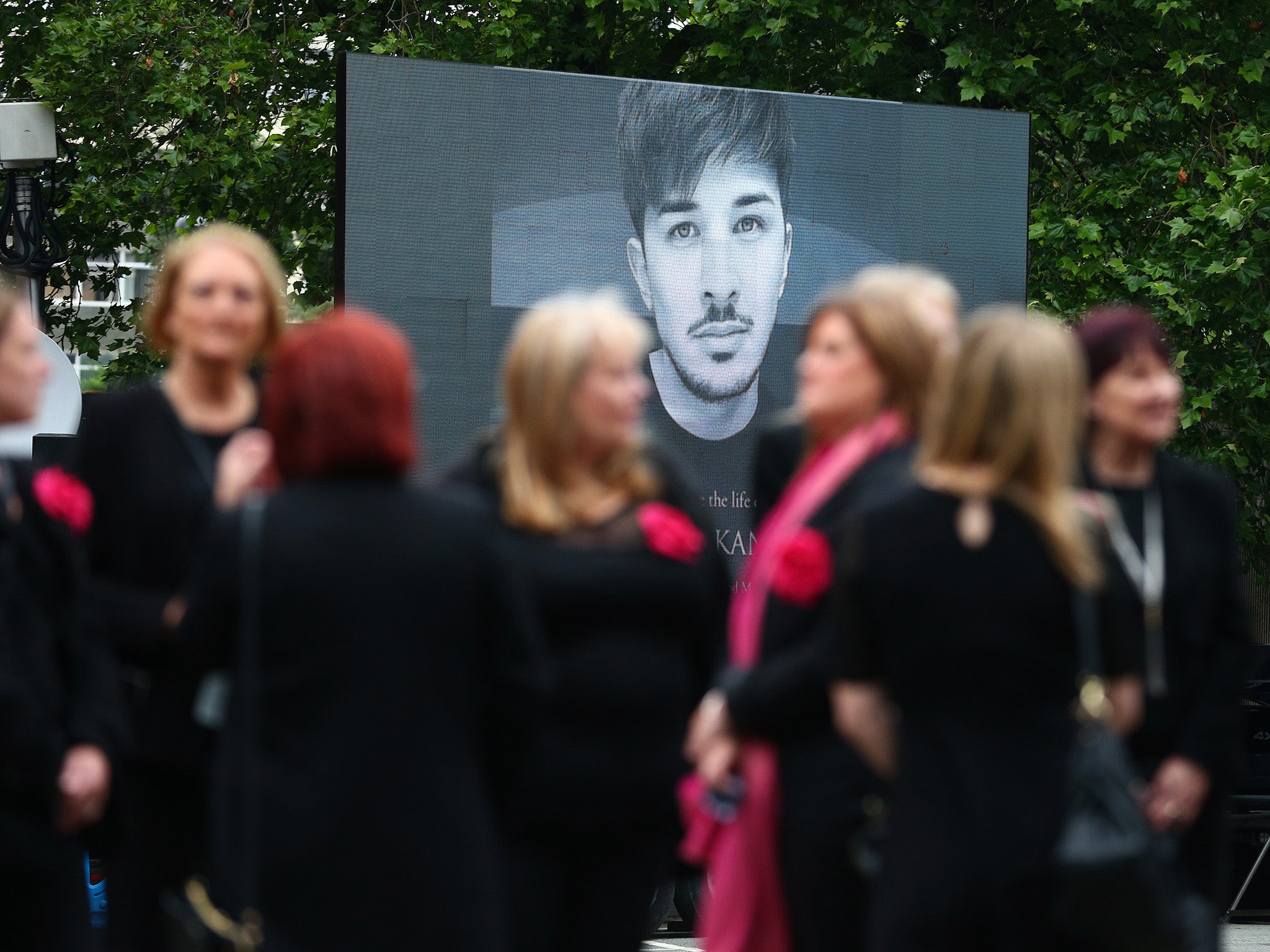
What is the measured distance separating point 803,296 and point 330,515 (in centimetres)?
859

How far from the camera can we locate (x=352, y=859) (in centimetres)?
284

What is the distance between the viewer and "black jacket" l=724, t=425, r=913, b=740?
3271mm

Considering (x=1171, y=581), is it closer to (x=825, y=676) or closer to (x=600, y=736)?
(x=825, y=676)

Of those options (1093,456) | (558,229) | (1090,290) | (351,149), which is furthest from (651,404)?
(1093,456)

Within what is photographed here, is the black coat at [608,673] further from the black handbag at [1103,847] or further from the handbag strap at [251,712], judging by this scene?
the black handbag at [1103,847]

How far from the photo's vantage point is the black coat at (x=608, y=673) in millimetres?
3320

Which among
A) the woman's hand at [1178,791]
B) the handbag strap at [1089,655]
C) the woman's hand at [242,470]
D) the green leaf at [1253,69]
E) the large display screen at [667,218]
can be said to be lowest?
the woman's hand at [1178,791]

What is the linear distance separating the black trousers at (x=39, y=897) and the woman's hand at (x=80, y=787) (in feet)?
0.12

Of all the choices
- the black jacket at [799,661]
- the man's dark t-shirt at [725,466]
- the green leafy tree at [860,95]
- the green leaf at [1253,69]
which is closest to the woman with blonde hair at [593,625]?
the black jacket at [799,661]

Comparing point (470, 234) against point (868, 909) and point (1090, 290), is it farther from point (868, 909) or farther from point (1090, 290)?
point (868, 909)

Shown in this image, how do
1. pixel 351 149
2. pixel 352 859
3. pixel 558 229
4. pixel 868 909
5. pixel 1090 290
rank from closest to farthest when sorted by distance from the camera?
pixel 352 859 → pixel 868 909 → pixel 351 149 → pixel 558 229 → pixel 1090 290

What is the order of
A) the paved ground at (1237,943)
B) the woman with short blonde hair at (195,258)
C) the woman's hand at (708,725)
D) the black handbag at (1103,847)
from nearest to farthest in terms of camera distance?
the black handbag at (1103,847)
the woman's hand at (708,725)
the woman with short blonde hair at (195,258)
the paved ground at (1237,943)

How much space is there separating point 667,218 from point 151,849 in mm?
7904

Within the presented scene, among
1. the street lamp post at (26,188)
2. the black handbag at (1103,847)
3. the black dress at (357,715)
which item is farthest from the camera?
the street lamp post at (26,188)
